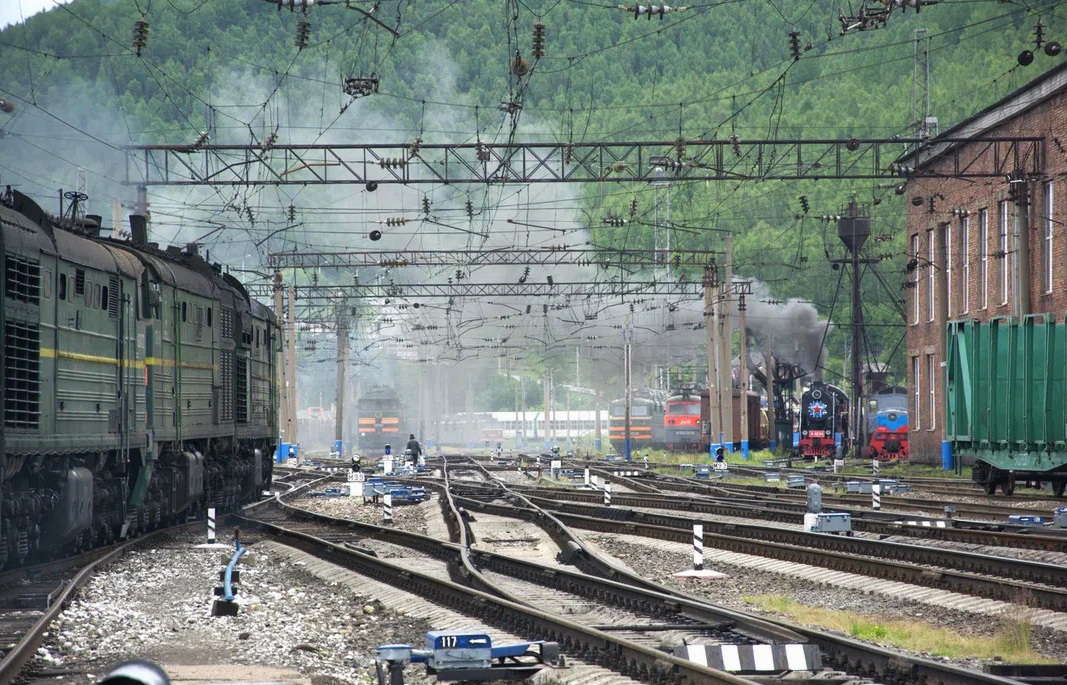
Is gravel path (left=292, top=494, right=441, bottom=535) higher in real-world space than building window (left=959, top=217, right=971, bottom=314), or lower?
lower

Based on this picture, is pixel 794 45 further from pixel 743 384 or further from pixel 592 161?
pixel 743 384

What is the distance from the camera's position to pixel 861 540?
63.6 ft

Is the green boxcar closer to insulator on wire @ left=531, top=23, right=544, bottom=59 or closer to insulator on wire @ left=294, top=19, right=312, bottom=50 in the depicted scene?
insulator on wire @ left=531, top=23, right=544, bottom=59

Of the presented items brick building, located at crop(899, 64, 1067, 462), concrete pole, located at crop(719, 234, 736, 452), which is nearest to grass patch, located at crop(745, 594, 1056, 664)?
brick building, located at crop(899, 64, 1067, 462)

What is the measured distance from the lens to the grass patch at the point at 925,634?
11.0 metres

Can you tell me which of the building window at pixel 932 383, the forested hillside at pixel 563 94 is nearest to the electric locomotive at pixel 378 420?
the forested hillside at pixel 563 94

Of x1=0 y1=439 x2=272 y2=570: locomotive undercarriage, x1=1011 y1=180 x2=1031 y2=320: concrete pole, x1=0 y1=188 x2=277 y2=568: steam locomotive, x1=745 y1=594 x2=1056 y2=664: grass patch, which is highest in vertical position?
x1=1011 y1=180 x2=1031 y2=320: concrete pole

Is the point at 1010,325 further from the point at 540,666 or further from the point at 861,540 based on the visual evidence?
the point at 540,666

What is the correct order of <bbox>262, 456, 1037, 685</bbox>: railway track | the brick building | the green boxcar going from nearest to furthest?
<bbox>262, 456, 1037, 685</bbox>: railway track < the green boxcar < the brick building

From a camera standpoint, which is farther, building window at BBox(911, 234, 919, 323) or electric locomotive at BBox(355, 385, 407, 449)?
electric locomotive at BBox(355, 385, 407, 449)

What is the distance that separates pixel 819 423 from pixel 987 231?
56.4 ft

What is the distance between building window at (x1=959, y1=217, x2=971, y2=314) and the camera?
48500mm

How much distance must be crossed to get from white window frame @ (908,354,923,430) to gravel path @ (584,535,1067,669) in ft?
113

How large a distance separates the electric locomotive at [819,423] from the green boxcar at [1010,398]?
2688cm
